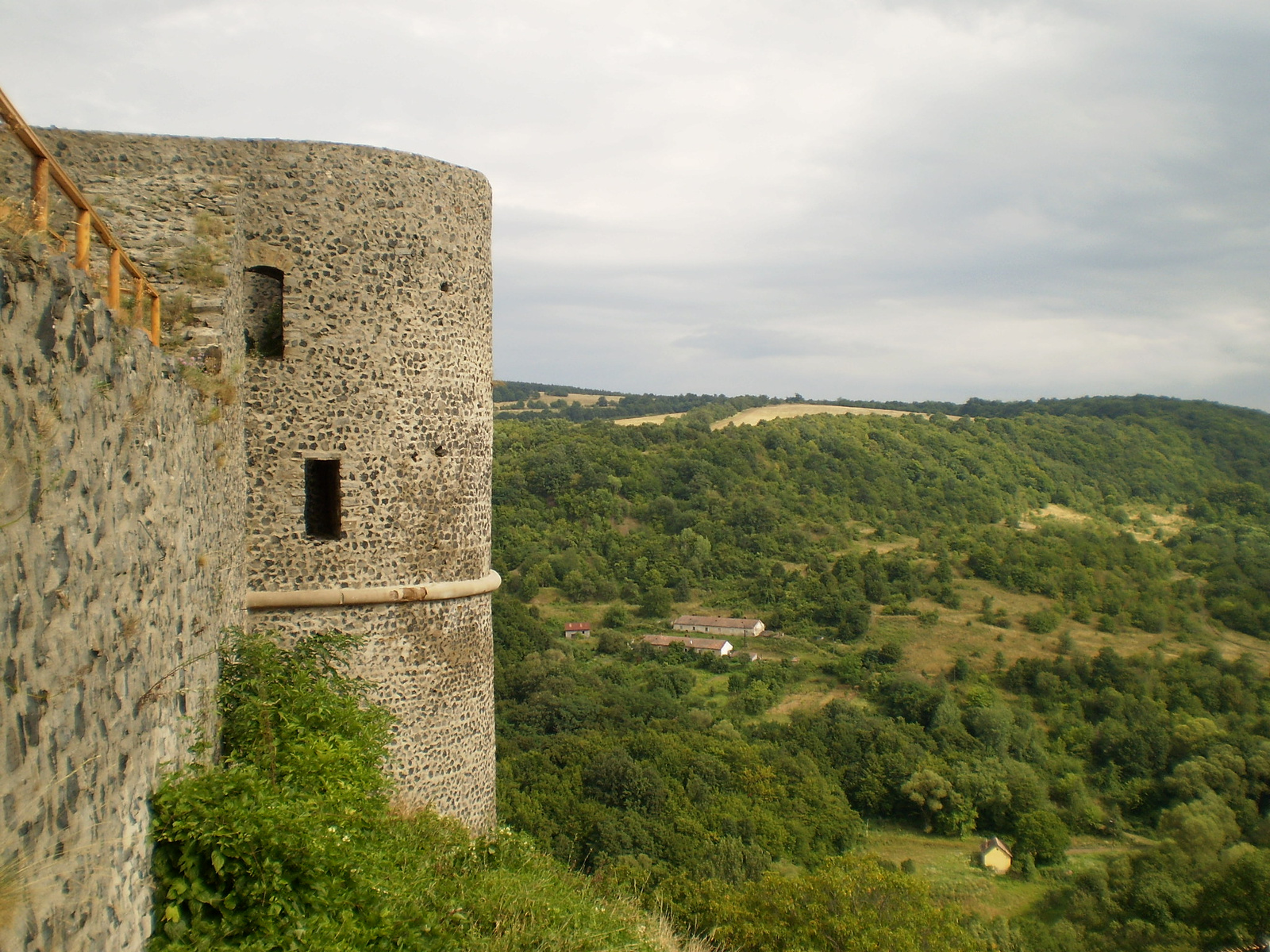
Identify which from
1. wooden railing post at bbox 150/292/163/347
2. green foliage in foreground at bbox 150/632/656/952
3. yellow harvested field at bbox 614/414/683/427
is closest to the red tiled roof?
yellow harvested field at bbox 614/414/683/427

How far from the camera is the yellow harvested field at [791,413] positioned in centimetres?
7125

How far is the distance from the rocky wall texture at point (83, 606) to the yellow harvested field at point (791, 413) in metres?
64.6

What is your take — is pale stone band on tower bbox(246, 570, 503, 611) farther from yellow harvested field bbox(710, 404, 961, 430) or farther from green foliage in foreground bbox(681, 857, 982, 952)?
yellow harvested field bbox(710, 404, 961, 430)

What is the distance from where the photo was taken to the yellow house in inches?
1140

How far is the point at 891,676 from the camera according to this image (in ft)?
131

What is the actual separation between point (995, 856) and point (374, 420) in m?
29.2

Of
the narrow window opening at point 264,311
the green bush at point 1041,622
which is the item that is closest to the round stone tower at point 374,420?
the narrow window opening at point 264,311

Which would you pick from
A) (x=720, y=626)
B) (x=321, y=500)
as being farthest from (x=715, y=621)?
(x=321, y=500)

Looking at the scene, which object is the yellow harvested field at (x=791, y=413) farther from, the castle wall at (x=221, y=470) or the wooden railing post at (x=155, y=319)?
the wooden railing post at (x=155, y=319)

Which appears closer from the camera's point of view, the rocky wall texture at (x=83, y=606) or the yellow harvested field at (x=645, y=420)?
the rocky wall texture at (x=83, y=606)

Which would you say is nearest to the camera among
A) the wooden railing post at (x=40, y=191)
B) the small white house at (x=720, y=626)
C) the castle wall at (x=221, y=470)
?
the castle wall at (x=221, y=470)

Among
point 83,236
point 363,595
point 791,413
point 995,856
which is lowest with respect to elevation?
point 995,856

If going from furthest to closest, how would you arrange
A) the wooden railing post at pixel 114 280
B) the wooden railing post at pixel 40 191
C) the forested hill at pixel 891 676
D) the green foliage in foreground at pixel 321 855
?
the forested hill at pixel 891 676, the wooden railing post at pixel 114 280, the green foliage in foreground at pixel 321 855, the wooden railing post at pixel 40 191

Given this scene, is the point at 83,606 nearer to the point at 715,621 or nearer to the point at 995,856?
the point at 995,856
